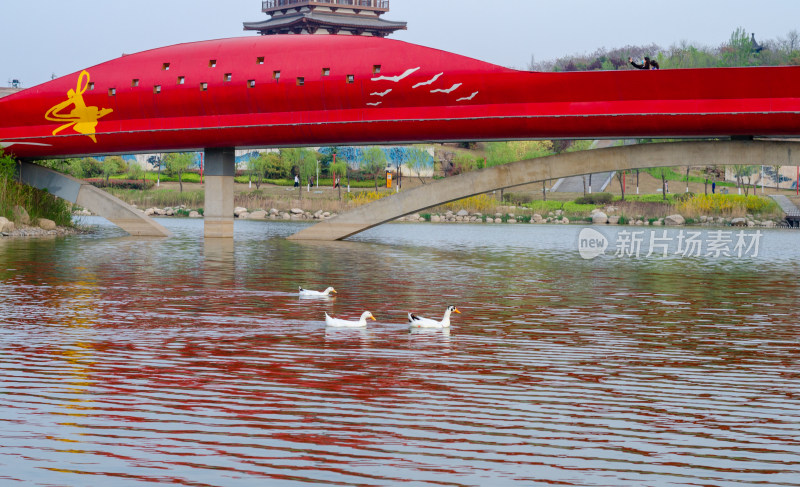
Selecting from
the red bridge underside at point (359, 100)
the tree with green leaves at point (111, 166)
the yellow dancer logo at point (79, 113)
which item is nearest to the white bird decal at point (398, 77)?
the red bridge underside at point (359, 100)

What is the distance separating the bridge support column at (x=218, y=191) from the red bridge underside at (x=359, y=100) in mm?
1131

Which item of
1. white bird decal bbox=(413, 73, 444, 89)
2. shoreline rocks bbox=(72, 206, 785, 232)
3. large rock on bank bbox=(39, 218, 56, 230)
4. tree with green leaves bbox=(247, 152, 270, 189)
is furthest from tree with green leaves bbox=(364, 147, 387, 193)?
white bird decal bbox=(413, 73, 444, 89)

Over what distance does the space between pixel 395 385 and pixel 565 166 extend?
89.7 ft

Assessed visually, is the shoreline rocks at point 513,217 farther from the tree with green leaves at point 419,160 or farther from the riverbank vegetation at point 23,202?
the riverbank vegetation at point 23,202

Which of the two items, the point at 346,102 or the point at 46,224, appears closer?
the point at 346,102

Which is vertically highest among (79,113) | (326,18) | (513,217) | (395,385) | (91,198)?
(326,18)

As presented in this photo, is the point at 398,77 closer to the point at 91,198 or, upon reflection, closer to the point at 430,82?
the point at 430,82

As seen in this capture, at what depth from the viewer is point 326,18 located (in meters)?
98.7

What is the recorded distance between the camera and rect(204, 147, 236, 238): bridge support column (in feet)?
141

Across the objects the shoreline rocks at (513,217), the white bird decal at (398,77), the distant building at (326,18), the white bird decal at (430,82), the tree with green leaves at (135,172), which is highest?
the distant building at (326,18)

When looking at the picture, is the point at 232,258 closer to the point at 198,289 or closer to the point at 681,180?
the point at 198,289

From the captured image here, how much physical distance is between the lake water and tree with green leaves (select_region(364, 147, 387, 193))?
73.7 metres

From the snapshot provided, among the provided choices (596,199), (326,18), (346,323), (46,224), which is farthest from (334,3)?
(346,323)

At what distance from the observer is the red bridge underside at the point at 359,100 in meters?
33.3
